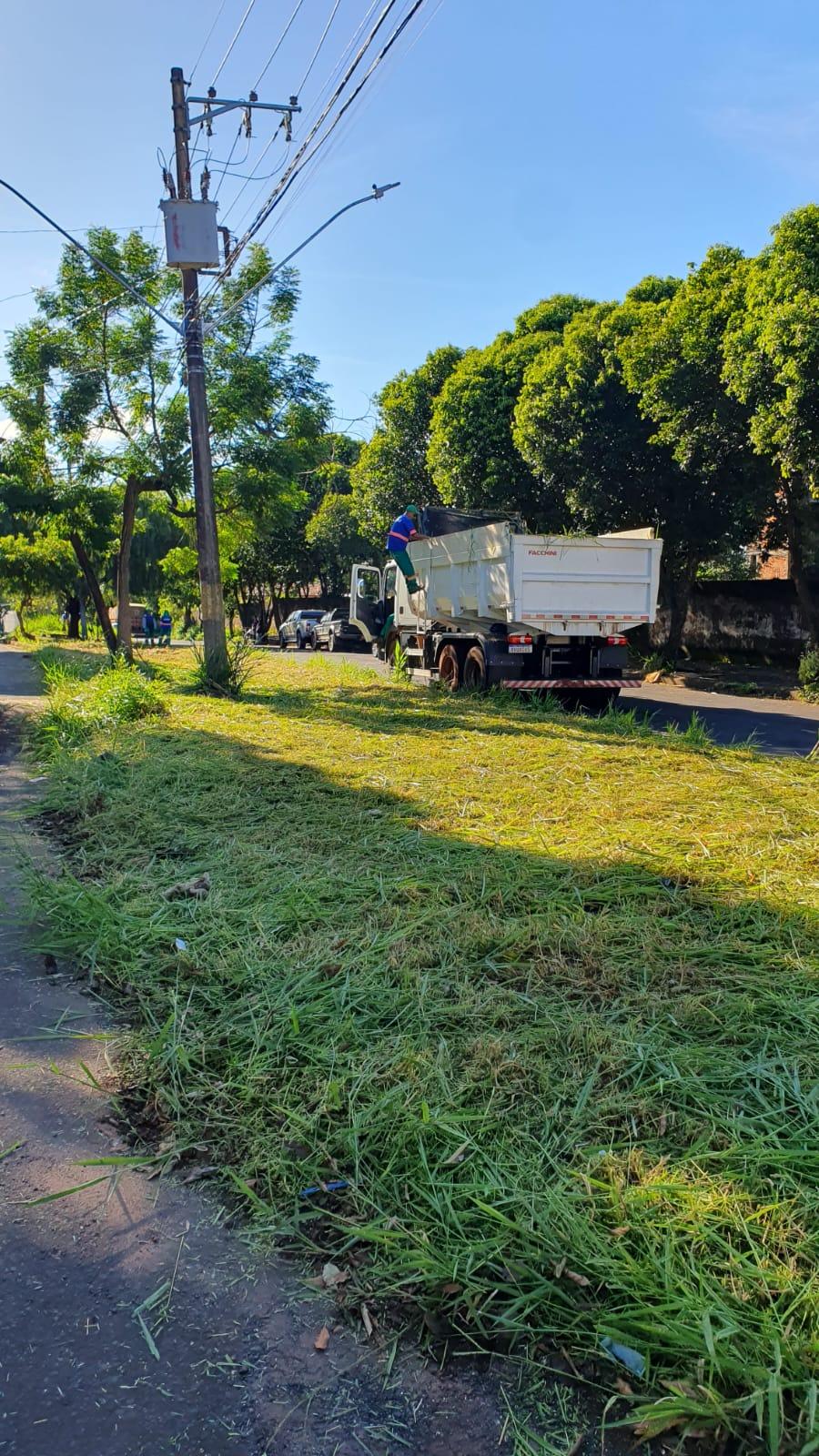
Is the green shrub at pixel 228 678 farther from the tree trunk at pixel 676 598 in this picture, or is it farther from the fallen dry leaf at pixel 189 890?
the tree trunk at pixel 676 598

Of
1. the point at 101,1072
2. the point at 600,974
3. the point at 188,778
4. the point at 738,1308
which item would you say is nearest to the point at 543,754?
the point at 188,778

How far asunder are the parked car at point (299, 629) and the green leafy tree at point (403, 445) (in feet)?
25.4

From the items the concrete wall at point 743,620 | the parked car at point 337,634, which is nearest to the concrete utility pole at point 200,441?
the concrete wall at point 743,620

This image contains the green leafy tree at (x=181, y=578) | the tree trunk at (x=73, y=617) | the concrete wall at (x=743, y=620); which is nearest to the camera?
the concrete wall at (x=743, y=620)

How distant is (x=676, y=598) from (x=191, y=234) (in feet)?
40.9

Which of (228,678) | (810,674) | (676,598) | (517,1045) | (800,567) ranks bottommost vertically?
(517,1045)

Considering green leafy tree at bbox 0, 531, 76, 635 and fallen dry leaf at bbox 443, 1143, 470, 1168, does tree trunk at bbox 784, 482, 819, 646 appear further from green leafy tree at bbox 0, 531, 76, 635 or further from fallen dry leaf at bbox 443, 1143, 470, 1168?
green leafy tree at bbox 0, 531, 76, 635

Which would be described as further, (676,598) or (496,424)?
(496,424)

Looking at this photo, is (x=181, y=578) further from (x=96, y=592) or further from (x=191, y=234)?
(x=191, y=234)

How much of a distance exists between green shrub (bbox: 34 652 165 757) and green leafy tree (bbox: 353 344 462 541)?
16409 millimetres

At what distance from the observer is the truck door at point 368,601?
1994cm

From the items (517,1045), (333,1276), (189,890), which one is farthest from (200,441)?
(333,1276)

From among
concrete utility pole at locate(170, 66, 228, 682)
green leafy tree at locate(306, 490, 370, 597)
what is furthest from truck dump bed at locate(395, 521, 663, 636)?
green leafy tree at locate(306, 490, 370, 597)

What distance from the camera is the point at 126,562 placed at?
22672 millimetres
